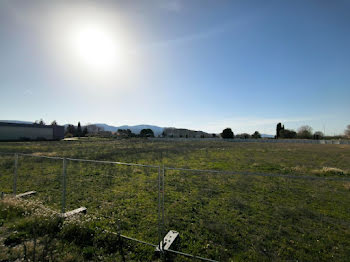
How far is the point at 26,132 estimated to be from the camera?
60.1m

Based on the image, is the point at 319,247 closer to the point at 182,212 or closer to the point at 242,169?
the point at 182,212

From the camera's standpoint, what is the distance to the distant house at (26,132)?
54.6 meters

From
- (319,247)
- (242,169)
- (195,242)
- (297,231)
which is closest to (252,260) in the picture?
(195,242)

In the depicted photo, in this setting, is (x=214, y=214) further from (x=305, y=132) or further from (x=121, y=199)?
(x=305, y=132)

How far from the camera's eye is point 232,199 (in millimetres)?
7008

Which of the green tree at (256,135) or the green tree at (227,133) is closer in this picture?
the green tree at (227,133)

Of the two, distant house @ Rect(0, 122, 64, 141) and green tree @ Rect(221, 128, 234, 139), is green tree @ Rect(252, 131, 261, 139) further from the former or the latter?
distant house @ Rect(0, 122, 64, 141)

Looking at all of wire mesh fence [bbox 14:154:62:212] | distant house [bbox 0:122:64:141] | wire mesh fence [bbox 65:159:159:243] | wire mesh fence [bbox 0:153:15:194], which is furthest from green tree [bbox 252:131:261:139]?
wire mesh fence [bbox 0:153:15:194]

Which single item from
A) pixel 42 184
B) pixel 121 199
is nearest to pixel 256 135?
pixel 121 199

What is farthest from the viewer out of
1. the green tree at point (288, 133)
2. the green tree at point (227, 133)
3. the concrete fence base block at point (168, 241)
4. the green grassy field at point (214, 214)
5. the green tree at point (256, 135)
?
the green tree at point (256, 135)

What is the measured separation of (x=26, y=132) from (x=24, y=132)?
2.11 ft

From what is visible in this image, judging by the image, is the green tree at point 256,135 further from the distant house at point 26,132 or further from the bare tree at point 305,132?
the distant house at point 26,132

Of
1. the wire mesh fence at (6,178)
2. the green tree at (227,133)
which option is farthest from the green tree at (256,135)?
the wire mesh fence at (6,178)

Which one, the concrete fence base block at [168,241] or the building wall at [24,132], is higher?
the building wall at [24,132]
